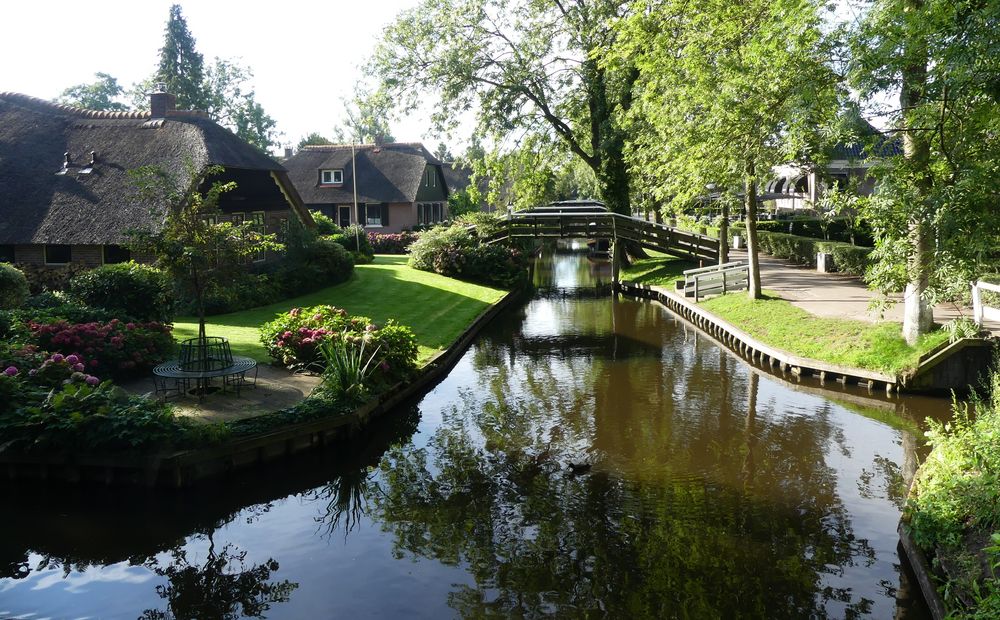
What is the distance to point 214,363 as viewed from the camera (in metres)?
15.1

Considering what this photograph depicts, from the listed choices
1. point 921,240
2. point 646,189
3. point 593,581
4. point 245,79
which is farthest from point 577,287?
point 245,79

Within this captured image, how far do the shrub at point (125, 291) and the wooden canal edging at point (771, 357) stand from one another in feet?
50.7

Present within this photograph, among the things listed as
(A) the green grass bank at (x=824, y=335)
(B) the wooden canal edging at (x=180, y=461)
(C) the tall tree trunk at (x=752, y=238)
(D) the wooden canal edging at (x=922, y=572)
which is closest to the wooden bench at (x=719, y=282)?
(A) the green grass bank at (x=824, y=335)

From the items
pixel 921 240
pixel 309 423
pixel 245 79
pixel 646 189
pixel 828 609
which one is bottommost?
pixel 828 609

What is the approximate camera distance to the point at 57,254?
24844mm

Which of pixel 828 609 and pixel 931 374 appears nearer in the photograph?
pixel 828 609

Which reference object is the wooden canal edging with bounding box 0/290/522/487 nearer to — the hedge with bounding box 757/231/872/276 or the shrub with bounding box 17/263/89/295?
the shrub with bounding box 17/263/89/295

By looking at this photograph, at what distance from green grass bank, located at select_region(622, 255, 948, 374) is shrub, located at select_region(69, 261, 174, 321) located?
16.0m

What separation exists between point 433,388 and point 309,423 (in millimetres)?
5493

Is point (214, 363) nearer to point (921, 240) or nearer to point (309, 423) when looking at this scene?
point (309, 423)

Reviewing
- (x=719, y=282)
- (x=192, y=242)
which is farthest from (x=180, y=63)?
(x=192, y=242)

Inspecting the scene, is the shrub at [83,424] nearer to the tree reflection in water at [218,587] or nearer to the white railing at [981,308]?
the tree reflection in water at [218,587]

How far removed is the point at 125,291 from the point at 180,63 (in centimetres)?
5346

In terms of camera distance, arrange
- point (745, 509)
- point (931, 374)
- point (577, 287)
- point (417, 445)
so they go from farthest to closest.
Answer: point (577, 287), point (931, 374), point (417, 445), point (745, 509)
